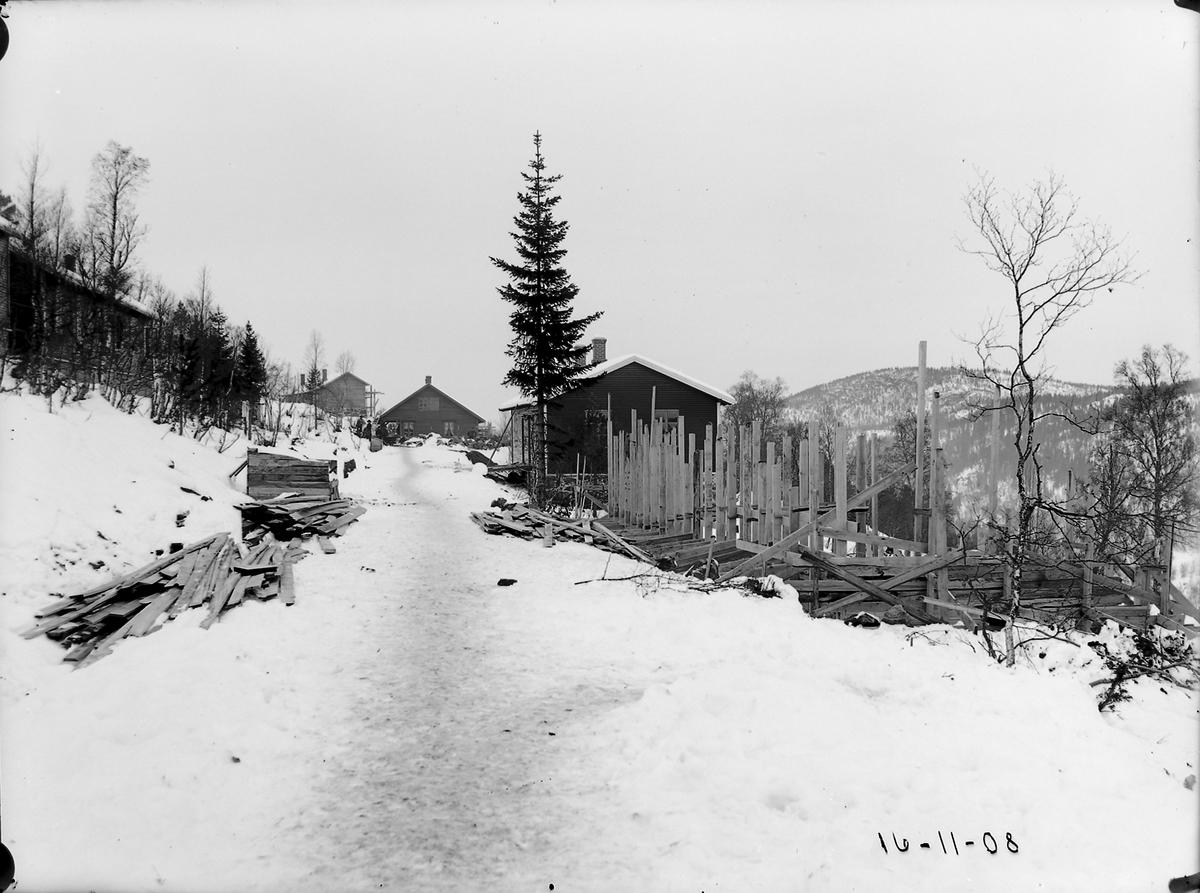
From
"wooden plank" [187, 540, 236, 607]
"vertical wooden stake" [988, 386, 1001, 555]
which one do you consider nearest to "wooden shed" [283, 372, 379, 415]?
"wooden plank" [187, 540, 236, 607]

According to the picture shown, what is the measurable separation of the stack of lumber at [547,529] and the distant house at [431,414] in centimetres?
6044

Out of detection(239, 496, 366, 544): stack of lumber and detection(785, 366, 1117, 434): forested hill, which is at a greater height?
detection(785, 366, 1117, 434): forested hill

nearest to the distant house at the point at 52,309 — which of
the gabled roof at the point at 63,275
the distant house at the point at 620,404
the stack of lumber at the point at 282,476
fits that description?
the gabled roof at the point at 63,275

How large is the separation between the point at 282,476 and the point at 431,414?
6123cm

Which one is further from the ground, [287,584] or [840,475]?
[840,475]

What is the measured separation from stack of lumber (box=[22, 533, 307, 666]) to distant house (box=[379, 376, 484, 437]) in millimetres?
→ 66392

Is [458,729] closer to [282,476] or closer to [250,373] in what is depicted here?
[282,476]

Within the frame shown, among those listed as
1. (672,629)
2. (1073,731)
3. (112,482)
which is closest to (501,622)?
(672,629)

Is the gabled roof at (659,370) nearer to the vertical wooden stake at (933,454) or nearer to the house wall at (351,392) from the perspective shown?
the vertical wooden stake at (933,454)

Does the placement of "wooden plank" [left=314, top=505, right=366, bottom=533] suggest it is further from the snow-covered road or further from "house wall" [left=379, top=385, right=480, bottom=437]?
"house wall" [left=379, top=385, right=480, bottom=437]

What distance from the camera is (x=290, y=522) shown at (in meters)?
13.1

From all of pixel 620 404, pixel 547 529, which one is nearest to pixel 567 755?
pixel 547 529

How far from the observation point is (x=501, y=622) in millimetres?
8266

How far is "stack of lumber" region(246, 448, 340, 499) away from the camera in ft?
53.7
